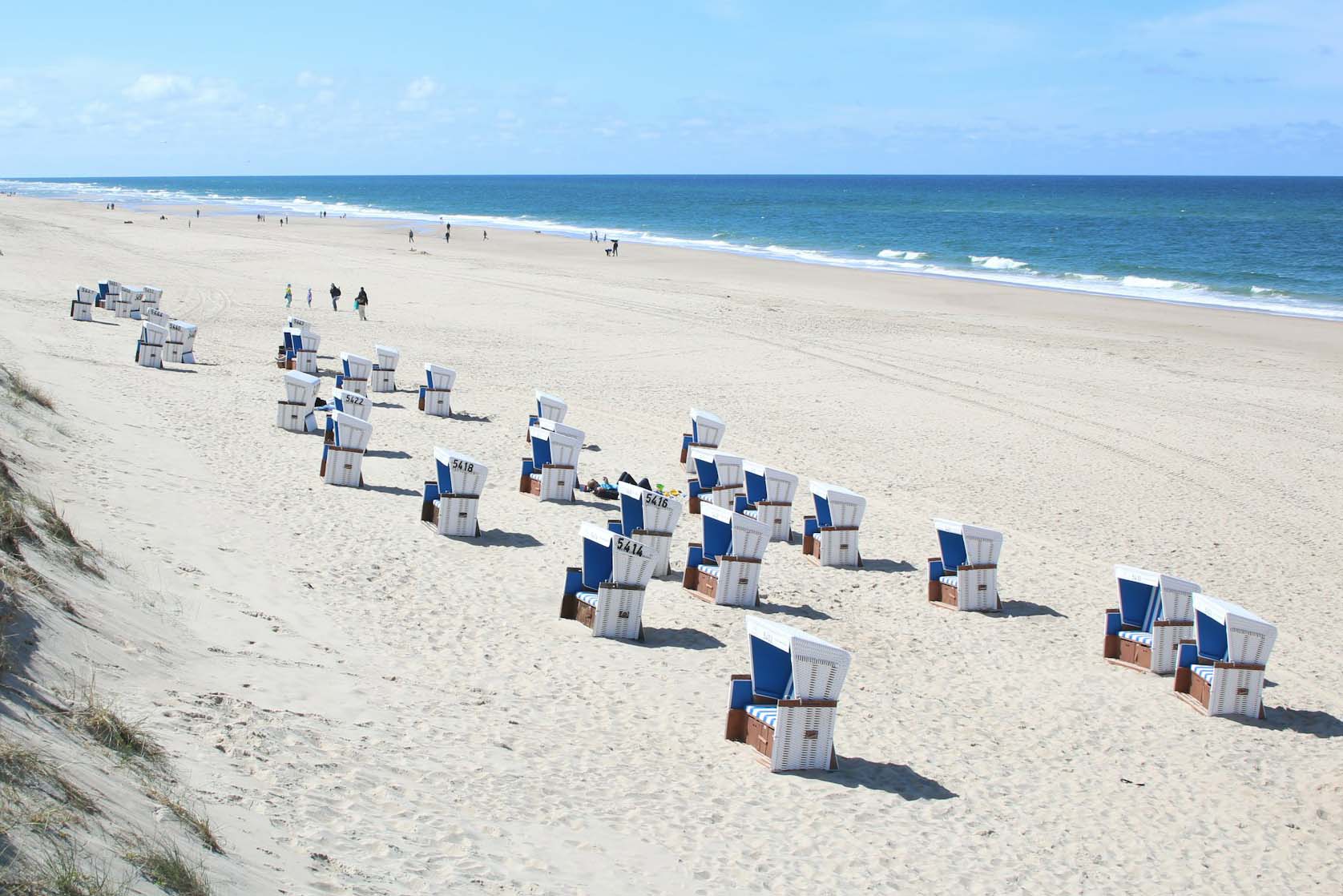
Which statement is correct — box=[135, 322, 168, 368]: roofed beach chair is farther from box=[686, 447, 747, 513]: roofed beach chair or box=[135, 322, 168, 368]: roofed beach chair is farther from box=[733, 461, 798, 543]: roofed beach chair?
box=[733, 461, 798, 543]: roofed beach chair

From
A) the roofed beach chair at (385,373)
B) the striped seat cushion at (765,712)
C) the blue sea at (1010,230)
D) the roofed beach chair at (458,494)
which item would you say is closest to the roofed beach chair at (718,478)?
the roofed beach chair at (458,494)

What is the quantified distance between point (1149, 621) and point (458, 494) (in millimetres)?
7616

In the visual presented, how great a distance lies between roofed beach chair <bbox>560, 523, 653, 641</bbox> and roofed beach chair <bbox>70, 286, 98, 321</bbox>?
20940 mm

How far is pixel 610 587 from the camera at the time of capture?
10547 mm

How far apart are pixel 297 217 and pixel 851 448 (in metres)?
85.3

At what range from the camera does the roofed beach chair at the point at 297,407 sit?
1772cm

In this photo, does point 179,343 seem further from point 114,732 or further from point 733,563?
point 114,732

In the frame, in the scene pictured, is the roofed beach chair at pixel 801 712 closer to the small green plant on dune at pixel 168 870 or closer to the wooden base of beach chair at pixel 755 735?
the wooden base of beach chair at pixel 755 735

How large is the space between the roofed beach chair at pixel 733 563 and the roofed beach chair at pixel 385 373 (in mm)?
11617

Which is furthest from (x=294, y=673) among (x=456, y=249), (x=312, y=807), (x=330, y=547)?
(x=456, y=249)

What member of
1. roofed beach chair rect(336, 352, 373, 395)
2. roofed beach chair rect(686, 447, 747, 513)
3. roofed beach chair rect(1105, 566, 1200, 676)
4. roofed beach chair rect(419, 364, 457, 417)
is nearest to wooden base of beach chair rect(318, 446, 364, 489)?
roofed beach chair rect(686, 447, 747, 513)

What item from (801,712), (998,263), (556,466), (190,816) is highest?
(998,263)

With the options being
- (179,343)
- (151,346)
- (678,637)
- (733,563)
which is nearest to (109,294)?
(179,343)

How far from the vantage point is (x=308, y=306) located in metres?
34.9
